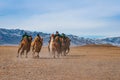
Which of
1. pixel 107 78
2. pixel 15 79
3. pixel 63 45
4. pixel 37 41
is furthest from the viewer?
pixel 63 45

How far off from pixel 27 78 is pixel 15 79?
54 cm

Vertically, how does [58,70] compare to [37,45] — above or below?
below

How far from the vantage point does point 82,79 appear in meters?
15.8

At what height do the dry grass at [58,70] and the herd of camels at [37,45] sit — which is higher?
the herd of camels at [37,45]

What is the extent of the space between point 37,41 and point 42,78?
16.5m

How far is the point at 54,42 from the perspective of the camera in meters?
33.4

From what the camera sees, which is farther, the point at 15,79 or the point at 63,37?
the point at 63,37

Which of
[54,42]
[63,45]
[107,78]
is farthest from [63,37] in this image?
[107,78]

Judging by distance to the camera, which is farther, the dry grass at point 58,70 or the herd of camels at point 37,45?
the herd of camels at point 37,45

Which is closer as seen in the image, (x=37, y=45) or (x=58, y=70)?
(x=58, y=70)

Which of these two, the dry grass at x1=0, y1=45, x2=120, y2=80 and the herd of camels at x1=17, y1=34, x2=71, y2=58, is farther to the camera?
the herd of camels at x1=17, y1=34, x2=71, y2=58

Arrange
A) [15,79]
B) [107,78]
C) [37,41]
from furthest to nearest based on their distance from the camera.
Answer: [37,41] < [107,78] < [15,79]

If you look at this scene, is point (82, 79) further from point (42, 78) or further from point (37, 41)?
point (37, 41)

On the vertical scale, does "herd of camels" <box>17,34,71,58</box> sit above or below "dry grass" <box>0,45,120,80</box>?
above
